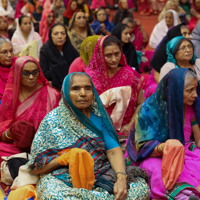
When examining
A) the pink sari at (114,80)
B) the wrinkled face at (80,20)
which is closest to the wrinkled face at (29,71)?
the pink sari at (114,80)

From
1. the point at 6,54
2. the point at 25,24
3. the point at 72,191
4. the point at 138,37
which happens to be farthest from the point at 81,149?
the point at 138,37

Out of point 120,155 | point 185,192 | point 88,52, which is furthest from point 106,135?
point 88,52

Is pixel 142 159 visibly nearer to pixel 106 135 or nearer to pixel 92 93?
pixel 106 135

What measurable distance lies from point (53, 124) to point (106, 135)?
40 cm

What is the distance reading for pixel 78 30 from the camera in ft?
18.6

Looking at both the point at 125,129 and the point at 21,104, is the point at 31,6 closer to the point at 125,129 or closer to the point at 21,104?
the point at 21,104

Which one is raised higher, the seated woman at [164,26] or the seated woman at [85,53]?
the seated woman at [164,26]

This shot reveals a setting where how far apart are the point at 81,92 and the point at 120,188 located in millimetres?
698

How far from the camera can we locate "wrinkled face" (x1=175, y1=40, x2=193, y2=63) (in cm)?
360

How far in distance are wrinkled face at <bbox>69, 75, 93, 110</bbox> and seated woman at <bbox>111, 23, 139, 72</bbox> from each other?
2.75 meters

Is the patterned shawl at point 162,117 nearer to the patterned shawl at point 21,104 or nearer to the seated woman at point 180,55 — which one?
the patterned shawl at point 21,104

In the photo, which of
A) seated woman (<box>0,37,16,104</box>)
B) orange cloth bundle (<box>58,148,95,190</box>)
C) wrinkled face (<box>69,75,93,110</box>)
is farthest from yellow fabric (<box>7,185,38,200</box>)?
seated woman (<box>0,37,16,104</box>)

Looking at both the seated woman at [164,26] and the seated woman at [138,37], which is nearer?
the seated woman at [138,37]

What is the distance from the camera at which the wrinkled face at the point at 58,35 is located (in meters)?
4.65
